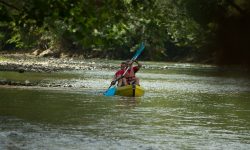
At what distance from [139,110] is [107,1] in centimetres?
901

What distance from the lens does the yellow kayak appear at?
26.3 metres

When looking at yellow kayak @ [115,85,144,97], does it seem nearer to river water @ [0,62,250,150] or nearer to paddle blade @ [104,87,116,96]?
paddle blade @ [104,87,116,96]

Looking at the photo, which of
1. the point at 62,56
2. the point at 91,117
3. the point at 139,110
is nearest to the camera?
the point at 91,117

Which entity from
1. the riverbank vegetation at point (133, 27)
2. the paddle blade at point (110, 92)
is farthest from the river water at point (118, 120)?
the riverbank vegetation at point (133, 27)

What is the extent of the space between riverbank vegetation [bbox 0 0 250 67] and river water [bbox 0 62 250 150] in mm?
2016

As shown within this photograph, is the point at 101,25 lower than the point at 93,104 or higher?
higher

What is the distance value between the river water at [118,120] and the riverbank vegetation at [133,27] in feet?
6.61

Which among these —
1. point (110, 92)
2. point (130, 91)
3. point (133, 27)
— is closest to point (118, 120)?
point (130, 91)

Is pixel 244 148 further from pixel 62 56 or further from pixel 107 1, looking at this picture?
pixel 62 56

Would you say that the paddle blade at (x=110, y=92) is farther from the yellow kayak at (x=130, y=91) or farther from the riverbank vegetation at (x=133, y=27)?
the riverbank vegetation at (x=133, y=27)

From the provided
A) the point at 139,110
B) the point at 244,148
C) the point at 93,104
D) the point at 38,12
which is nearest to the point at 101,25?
the point at 38,12

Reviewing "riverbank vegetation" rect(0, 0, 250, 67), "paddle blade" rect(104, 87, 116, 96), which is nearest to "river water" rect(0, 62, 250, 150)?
"paddle blade" rect(104, 87, 116, 96)

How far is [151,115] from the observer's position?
19250 mm

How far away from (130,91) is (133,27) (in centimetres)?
3718
